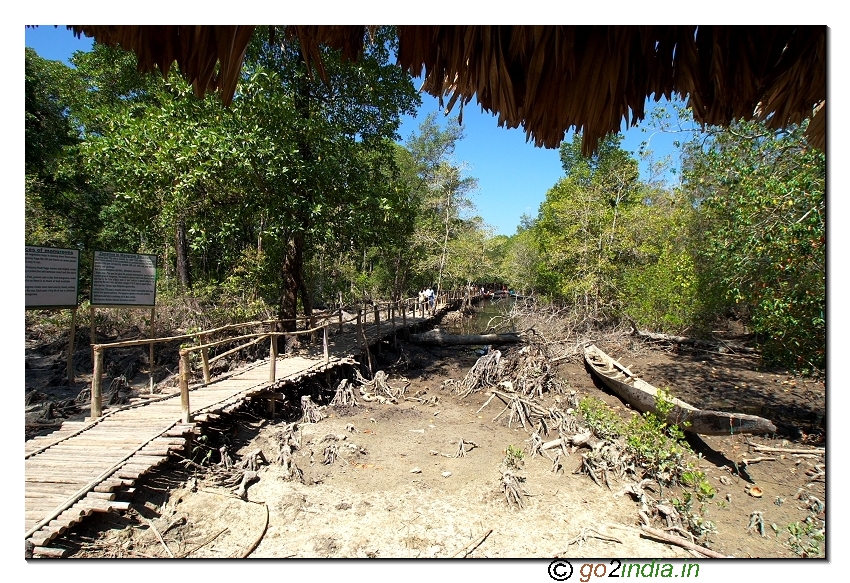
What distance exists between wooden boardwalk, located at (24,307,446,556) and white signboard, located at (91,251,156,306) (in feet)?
5.24

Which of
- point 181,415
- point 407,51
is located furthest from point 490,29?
point 181,415

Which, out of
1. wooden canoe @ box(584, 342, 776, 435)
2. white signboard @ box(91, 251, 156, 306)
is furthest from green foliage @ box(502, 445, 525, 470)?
white signboard @ box(91, 251, 156, 306)

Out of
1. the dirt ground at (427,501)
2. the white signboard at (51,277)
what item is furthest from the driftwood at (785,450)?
the white signboard at (51,277)

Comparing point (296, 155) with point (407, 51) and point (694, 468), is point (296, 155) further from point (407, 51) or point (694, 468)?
point (694, 468)

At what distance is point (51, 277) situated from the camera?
17.7ft

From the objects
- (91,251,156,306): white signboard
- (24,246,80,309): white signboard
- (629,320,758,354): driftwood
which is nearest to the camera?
(24,246,80,309): white signboard

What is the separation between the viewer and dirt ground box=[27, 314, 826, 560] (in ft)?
11.5

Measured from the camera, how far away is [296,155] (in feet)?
22.6

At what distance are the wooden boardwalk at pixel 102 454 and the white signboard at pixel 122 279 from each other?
1.60 m

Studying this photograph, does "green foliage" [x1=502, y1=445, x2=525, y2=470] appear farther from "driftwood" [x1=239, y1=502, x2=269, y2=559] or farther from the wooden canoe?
"driftwood" [x1=239, y1=502, x2=269, y2=559]

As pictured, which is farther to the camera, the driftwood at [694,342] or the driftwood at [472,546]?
the driftwood at [694,342]

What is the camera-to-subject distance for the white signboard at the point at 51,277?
17.1ft

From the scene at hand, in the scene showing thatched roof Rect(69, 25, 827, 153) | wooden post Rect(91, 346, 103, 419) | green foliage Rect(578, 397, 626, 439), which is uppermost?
thatched roof Rect(69, 25, 827, 153)

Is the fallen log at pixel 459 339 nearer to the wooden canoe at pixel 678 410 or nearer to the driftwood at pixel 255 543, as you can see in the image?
the wooden canoe at pixel 678 410
